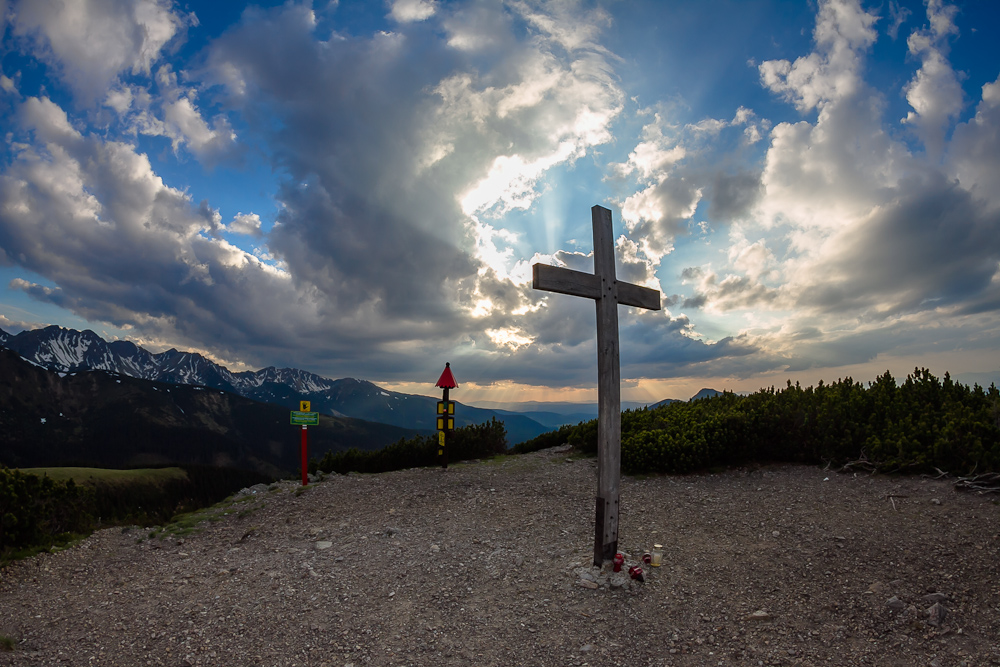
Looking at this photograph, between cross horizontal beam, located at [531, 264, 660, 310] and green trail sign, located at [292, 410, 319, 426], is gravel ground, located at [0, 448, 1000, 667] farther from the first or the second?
cross horizontal beam, located at [531, 264, 660, 310]

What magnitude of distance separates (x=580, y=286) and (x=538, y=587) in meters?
4.13

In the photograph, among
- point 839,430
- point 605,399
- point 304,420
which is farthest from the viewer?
point 304,420

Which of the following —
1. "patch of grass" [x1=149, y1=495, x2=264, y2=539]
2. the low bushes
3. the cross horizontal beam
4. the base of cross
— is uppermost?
the cross horizontal beam

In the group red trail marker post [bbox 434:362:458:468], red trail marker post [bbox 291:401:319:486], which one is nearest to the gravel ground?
red trail marker post [bbox 291:401:319:486]

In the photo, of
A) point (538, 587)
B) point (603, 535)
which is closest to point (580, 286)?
point (603, 535)

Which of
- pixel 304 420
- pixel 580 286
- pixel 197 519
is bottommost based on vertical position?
pixel 197 519

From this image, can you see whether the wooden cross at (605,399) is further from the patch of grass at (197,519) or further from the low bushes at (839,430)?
the patch of grass at (197,519)

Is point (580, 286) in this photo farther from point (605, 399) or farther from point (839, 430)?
point (839, 430)

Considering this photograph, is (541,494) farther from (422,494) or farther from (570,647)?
(570,647)

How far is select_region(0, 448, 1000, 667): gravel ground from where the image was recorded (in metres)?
5.07

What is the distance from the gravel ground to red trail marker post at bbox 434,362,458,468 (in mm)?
3651

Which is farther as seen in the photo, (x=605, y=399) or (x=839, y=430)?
(x=839, y=430)

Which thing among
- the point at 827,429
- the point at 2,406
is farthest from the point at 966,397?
the point at 2,406

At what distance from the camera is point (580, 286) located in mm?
6523
